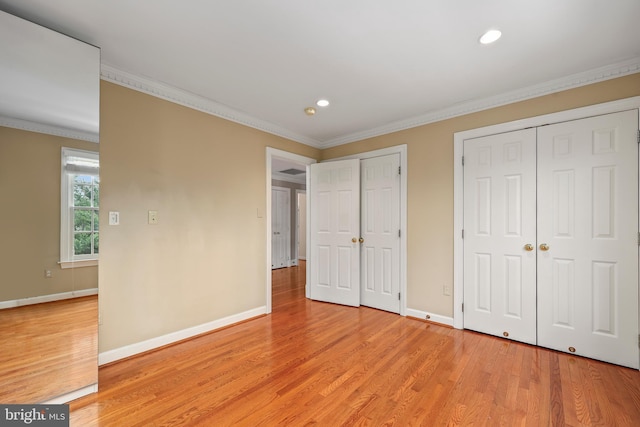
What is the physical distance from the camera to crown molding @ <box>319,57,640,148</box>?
7.50 ft

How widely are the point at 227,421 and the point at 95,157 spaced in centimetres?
202

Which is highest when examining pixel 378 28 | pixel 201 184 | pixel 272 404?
pixel 378 28

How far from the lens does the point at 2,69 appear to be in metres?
1.62

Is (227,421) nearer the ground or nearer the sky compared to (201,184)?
nearer the ground

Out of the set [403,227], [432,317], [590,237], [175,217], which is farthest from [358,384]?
[590,237]

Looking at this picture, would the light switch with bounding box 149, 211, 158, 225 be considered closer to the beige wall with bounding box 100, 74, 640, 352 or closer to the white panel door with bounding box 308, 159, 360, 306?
the beige wall with bounding box 100, 74, 640, 352

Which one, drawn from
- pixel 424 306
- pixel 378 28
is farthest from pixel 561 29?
pixel 424 306

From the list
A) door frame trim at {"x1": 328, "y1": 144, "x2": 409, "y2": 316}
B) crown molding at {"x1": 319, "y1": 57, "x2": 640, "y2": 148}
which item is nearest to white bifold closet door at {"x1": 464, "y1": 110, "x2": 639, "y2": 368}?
crown molding at {"x1": 319, "y1": 57, "x2": 640, "y2": 148}

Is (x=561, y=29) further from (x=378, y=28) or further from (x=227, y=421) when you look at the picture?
(x=227, y=421)

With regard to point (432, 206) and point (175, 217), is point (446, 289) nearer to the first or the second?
point (432, 206)

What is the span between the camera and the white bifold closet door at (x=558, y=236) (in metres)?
2.27

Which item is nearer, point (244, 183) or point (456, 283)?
point (456, 283)

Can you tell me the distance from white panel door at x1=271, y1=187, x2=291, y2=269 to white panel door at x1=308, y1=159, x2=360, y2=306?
112 inches

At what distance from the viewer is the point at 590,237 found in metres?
2.40
